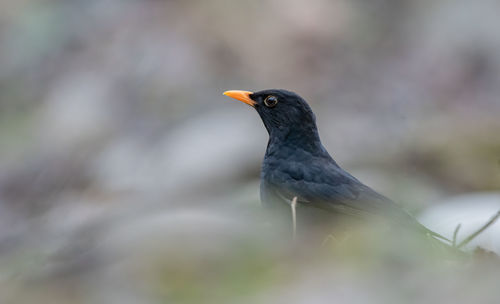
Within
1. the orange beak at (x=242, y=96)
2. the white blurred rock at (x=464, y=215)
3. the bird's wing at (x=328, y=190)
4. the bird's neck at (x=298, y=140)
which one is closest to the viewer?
the bird's wing at (x=328, y=190)

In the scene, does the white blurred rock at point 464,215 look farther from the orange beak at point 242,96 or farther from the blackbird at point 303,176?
the orange beak at point 242,96

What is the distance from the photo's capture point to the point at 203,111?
44.4 feet

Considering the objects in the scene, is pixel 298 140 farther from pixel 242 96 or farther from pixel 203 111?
pixel 203 111

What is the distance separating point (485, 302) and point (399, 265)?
1.38ft

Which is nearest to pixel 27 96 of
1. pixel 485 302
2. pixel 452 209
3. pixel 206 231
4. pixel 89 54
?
pixel 89 54

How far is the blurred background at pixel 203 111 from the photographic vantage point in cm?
870

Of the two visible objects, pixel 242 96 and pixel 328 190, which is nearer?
pixel 328 190

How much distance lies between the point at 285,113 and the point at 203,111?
7.39 m

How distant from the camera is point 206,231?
3656mm

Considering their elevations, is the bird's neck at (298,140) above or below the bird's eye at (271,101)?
below

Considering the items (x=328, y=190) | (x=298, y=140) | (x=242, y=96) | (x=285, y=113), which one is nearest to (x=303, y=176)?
(x=328, y=190)

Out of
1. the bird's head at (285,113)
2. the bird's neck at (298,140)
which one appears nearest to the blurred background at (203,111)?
the bird's neck at (298,140)

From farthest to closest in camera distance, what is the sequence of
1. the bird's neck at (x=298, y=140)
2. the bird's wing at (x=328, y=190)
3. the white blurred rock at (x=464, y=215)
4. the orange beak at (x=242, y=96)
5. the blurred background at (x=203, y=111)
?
the blurred background at (x=203, y=111), the white blurred rock at (x=464, y=215), the orange beak at (x=242, y=96), the bird's neck at (x=298, y=140), the bird's wing at (x=328, y=190)

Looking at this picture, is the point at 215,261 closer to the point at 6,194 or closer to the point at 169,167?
the point at 169,167
